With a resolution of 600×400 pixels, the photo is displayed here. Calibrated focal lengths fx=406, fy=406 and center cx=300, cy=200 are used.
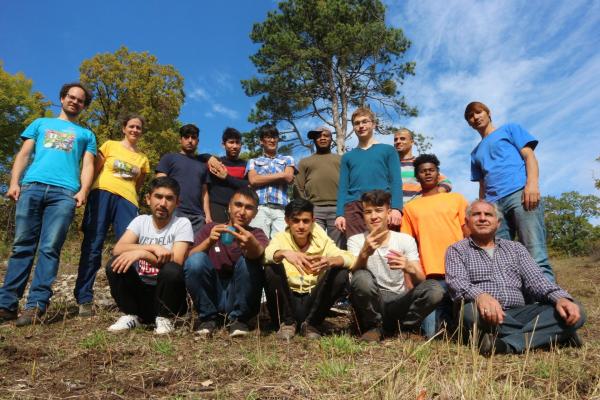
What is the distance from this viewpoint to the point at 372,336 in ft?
11.2

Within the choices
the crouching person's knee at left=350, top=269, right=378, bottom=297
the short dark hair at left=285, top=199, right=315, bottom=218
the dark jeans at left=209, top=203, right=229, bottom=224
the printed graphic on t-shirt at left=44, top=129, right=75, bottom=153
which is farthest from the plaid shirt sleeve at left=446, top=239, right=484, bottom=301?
the printed graphic on t-shirt at left=44, top=129, right=75, bottom=153

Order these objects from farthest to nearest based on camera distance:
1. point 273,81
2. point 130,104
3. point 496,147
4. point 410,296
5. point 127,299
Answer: point 130,104
point 273,81
point 496,147
point 127,299
point 410,296

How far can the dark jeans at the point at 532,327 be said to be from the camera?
119 inches

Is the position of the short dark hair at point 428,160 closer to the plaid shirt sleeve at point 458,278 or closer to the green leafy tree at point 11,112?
the plaid shirt sleeve at point 458,278

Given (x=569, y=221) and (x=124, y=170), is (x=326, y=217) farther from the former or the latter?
(x=569, y=221)

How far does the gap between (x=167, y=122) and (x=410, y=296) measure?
19.1 m

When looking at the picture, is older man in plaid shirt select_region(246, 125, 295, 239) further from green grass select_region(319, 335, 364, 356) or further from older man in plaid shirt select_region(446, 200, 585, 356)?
older man in plaid shirt select_region(446, 200, 585, 356)

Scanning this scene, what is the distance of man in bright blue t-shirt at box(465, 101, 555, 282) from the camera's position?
3.93m

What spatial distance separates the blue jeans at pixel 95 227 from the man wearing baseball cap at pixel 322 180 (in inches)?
84.8

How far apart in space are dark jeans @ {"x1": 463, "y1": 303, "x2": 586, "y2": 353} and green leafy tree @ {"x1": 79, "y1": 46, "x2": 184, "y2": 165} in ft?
58.5

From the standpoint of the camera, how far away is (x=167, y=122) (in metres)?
20.3

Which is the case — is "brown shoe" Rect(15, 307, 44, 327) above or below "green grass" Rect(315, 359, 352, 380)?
below

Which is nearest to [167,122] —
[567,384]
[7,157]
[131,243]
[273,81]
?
[273,81]

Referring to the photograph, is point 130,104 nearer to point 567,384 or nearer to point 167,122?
point 167,122
